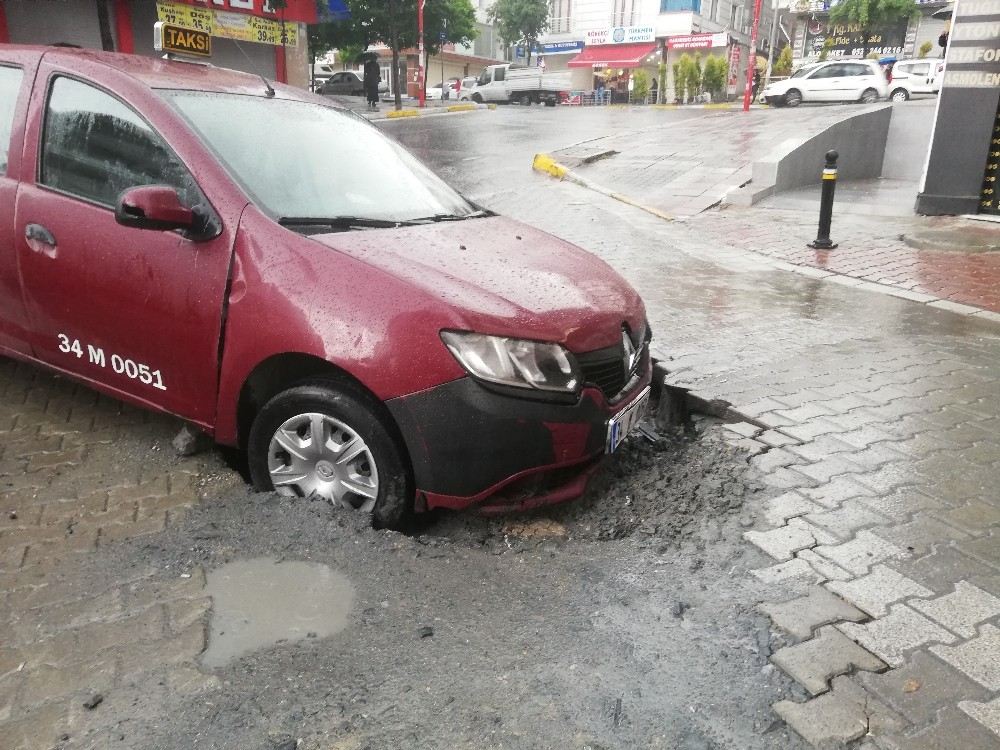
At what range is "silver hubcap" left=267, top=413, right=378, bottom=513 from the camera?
2.84 metres

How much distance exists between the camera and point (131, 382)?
10.9 ft

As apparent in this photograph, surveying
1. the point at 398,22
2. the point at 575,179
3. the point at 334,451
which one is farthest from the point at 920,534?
the point at 398,22

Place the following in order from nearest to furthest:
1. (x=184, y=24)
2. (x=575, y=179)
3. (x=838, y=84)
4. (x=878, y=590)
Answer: (x=878, y=590) → (x=575, y=179) → (x=184, y=24) → (x=838, y=84)

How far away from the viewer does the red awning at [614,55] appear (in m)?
53.9

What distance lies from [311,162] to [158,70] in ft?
2.73

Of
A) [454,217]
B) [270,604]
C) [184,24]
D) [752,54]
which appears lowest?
[270,604]

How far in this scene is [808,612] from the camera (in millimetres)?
2549

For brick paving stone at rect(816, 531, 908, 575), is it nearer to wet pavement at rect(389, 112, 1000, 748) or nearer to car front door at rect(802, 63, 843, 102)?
wet pavement at rect(389, 112, 1000, 748)

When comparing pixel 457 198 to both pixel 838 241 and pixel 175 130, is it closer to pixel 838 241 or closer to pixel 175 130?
pixel 175 130

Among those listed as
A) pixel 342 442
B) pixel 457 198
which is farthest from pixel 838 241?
pixel 342 442

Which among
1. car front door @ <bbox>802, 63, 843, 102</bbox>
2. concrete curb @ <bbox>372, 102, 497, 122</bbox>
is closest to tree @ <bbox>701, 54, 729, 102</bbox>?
car front door @ <bbox>802, 63, 843, 102</bbox>

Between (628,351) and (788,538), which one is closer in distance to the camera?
(788,538)

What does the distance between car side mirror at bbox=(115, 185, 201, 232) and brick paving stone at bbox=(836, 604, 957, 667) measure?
2.66 m

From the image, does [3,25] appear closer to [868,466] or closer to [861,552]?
[868,466]
